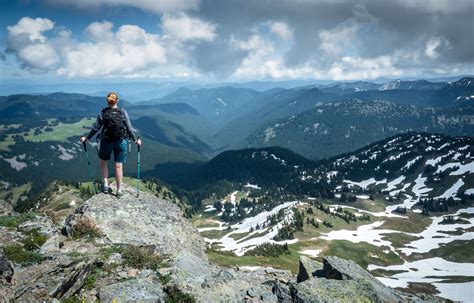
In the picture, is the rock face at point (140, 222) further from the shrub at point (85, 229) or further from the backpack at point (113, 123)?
the backpack at point (113, 123)

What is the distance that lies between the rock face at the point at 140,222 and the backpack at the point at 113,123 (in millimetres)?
4958

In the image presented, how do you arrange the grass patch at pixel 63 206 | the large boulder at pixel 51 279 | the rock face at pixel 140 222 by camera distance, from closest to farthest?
the large boulder at pixel 51 279, the rock face at pixel 140 222, the grass patch at pixel 63 206

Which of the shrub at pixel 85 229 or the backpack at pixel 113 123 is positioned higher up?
the backpack at pixel 113 123

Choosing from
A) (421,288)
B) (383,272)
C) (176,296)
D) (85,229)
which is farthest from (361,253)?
(176,296)

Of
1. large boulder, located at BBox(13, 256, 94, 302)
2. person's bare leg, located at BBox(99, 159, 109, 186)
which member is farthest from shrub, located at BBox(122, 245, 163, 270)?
person's bare leg, located at BBox(99, 159, 109, 186)

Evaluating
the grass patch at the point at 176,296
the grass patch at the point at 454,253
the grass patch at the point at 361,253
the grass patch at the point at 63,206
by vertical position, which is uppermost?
the grass patch at the point at 176,296

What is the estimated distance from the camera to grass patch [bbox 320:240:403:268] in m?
159

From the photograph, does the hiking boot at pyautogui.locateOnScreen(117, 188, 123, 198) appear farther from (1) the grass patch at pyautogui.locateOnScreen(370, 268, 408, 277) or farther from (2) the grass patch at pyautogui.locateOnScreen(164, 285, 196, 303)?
(1) the grass patch at pyautogui.locateOnScreen(370, 268, 408, 277)

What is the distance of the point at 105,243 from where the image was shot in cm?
1938

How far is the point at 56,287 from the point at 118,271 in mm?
3283

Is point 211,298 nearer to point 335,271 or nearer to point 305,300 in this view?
point 305,300

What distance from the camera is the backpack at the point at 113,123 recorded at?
806 inches

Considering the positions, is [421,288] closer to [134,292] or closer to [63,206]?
[134,292]

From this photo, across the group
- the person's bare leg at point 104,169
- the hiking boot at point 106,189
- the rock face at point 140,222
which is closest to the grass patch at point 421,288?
the rock face at point 140,222
